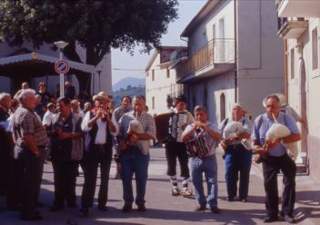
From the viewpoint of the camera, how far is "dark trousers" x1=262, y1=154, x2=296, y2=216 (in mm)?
10234

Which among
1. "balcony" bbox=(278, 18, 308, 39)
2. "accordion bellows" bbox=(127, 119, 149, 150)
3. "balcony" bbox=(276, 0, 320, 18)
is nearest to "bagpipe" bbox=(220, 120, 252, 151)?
"accordion bellows" bbox=(127, 119, 149, 150)

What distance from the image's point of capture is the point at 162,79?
191 feet

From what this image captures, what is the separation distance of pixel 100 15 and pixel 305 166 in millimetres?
19312

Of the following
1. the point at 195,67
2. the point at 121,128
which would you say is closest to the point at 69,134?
the point at 121,128

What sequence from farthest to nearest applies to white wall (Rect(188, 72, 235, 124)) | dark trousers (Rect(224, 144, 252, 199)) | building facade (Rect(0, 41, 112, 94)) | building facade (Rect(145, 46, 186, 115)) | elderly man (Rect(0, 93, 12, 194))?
building facade (Rect(145, 46, 186, 115)) < white wall (Rect(188, 72, 235, 124)) < building facade (Rect(0, 41, 112, 94)) < dark trousers (Rect(224, 144, 252, 199)) < elderly man (Rect(0, 93, 12, 194))

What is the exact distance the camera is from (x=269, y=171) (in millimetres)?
10281

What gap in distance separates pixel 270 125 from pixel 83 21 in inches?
946

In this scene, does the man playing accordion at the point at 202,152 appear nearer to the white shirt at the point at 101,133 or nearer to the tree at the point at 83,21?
the white shirt at the point at 101,133

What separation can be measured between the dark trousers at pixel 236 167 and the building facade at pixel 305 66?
2.86m

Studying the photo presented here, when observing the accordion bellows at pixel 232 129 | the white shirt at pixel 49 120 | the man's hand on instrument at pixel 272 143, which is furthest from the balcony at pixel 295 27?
the man's hand on instrument at pixel 272 143

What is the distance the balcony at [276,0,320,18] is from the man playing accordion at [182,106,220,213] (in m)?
4.93

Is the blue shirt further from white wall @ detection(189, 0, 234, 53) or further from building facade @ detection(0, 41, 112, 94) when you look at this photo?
white wall @ detection(189, 0, 234, 53)

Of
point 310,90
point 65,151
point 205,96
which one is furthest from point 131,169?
point 205,96

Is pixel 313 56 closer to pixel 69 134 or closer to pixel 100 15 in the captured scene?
pixel 69 134
